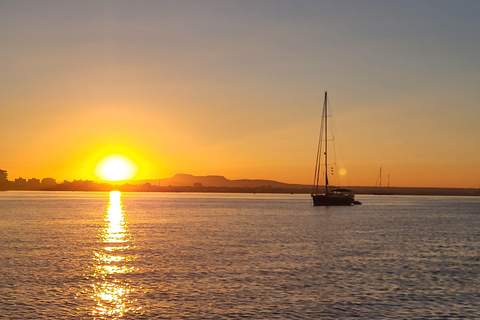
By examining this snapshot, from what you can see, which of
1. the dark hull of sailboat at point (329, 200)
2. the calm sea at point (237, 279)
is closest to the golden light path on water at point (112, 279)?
the calm sea at point (237, 279)

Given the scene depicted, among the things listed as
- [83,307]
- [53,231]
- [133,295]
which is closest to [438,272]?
[133,295]

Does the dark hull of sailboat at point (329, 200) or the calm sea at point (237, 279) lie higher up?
the dark hull of sailboat at point (329, 200)

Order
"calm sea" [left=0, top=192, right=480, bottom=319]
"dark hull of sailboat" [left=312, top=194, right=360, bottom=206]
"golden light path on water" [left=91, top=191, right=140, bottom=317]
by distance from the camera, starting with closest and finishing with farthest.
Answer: "calm sea" [left=0, top=192, right=480, bottom=319] → "golden light path on water" [left=91, top=191, right=140, bottom=317] → "dark hull of sailboat" [left=312, top=194, right=360, bottom=206]

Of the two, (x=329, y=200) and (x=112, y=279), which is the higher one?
(x=329, y=200)

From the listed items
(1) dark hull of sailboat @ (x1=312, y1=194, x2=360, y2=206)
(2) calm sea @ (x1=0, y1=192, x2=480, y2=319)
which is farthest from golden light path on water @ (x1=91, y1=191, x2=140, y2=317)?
(1) dark hull of sailboat @ (x1=312, y1=194, x2=360, y2=206)

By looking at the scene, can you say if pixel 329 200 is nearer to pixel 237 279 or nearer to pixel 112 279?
pixel 237 279

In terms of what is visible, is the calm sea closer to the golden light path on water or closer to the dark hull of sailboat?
the golden light path on water

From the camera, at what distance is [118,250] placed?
163ft

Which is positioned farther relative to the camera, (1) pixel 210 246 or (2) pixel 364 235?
(2) pixel 364 235

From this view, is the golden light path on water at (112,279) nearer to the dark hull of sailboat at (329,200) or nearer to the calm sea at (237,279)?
the calm sea at (237,279)

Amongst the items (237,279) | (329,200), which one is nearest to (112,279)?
(237,279)

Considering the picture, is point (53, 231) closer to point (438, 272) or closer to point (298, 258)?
point (298, 258)

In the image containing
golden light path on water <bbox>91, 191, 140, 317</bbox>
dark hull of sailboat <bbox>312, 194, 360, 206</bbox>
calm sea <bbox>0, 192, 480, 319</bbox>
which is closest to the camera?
calm sea <bbox>0, 192, 480, 319</bbox>

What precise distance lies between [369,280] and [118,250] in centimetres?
2643
